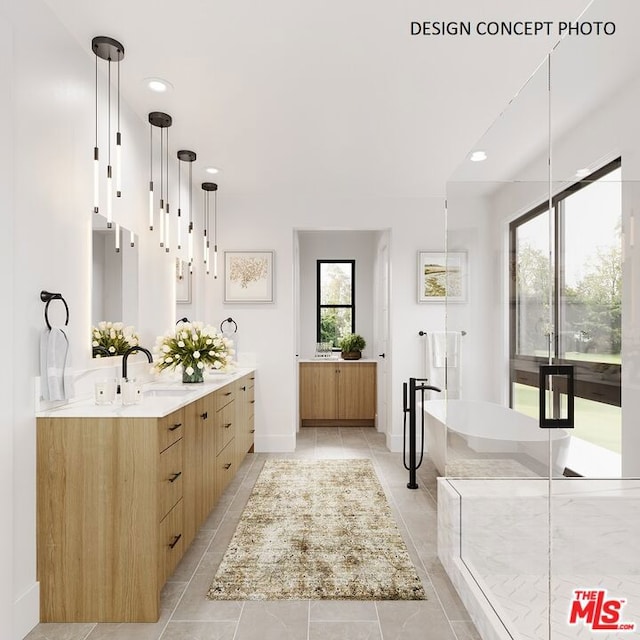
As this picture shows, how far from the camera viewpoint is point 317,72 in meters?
2.71

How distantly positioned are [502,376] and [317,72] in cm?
193

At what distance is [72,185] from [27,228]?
1.53ft

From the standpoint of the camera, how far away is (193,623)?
2027mm

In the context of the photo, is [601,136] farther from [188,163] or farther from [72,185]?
[188,163]

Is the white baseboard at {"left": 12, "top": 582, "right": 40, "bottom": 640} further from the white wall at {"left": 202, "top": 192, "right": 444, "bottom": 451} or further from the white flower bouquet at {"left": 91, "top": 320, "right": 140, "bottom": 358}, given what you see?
the white wall at {"left": 202, "top": 192, "right": 444, "bottom": 451}

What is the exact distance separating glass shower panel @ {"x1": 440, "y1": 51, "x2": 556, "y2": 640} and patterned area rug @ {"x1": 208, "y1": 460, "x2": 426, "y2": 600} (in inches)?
14.3

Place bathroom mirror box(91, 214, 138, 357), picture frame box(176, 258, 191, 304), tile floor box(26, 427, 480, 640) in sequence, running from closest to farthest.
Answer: tile floor box(26, 427, 480, 640), bathroom mirror box(91, 214, 138, 357), picture frame box(176, 258, 191, 304)

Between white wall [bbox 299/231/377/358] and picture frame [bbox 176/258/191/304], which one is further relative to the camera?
white wall [bbox 299/231/377/358]

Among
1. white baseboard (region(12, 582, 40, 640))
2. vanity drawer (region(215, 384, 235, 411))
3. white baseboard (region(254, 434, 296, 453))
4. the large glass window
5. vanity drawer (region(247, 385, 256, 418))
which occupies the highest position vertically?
the large glass window

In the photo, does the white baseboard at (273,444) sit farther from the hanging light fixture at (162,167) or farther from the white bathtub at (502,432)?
the white bathtub at (502,432)

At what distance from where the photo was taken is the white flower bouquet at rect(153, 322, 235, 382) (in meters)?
3.41

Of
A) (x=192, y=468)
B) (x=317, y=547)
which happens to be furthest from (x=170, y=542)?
(x=317, y=547)

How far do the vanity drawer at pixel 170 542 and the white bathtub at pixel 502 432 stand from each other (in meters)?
1.39

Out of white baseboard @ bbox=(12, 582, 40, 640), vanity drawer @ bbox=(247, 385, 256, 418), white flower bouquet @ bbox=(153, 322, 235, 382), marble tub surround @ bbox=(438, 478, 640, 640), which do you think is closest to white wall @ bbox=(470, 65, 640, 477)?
marble tub surround @ bbox=(438, 478, 640, 640)
